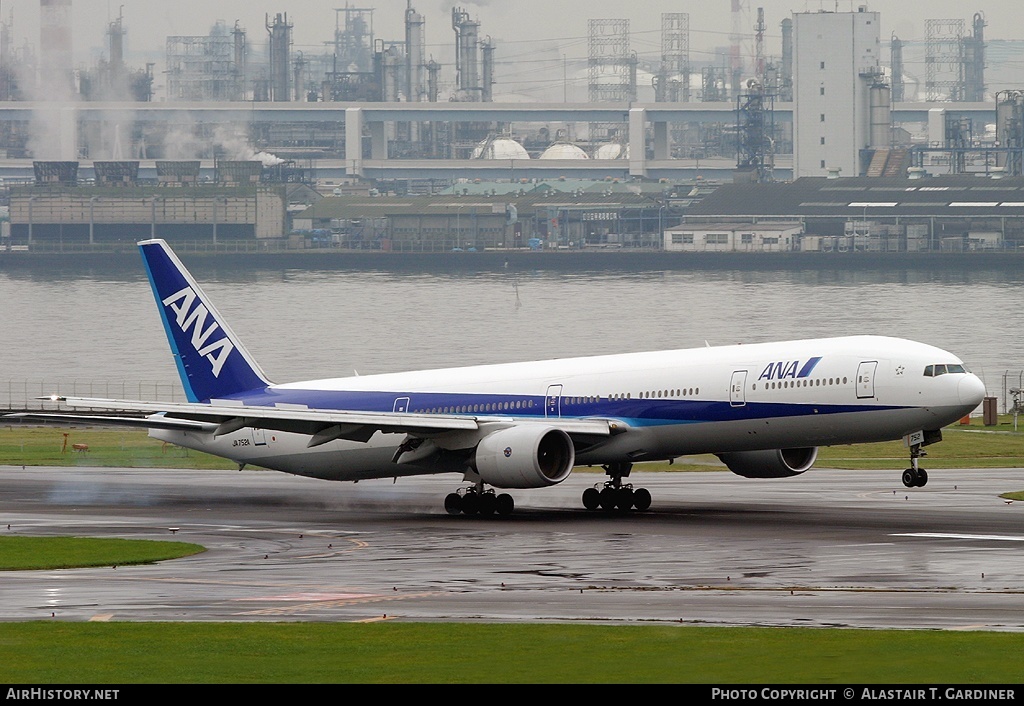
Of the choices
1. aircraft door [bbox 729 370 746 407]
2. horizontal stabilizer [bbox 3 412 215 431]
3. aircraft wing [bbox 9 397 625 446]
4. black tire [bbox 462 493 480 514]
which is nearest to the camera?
aircraft door [bbox 729 370 746 407]

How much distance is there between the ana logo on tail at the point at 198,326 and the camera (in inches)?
2363

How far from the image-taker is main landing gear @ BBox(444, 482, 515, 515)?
171 ft

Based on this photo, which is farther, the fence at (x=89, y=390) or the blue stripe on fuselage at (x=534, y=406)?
the fence at (x=89, y=390)

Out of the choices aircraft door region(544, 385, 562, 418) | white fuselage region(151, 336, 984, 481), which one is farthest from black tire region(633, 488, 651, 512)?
aircraft door region(544, 385, 562, 418)

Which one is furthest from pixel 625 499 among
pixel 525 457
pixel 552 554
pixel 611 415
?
pixel 552 554

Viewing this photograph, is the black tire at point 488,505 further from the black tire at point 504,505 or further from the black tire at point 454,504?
the black tire at point 454,504

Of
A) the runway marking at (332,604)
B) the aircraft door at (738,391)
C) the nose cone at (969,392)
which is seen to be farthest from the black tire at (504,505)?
the runway marking at (332,604)

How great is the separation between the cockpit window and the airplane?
4 cm

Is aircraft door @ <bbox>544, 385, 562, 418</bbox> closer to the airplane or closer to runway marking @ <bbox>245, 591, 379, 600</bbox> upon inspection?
the airplane

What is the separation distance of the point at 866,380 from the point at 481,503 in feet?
37.3

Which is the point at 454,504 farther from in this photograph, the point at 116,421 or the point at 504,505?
the point at 116,421

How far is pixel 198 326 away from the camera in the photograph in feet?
197

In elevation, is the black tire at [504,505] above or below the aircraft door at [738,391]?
below

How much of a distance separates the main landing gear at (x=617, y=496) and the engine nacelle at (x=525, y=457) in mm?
2994
